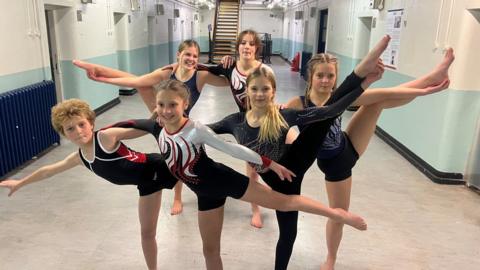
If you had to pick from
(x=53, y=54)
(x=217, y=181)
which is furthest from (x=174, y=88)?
(x=53, y=54)

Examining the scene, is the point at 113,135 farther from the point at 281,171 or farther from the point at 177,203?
the point at 177,203

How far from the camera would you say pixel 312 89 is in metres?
2.09

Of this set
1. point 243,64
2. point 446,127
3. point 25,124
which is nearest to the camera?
point 243,64

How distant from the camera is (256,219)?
3.10 metres

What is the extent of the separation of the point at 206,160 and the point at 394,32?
4.64 metres

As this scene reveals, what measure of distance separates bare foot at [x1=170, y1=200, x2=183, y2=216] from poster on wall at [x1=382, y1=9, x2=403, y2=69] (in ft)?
12.4

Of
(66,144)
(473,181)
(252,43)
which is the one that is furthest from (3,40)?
(473,181)

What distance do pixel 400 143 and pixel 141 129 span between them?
13.3 ft

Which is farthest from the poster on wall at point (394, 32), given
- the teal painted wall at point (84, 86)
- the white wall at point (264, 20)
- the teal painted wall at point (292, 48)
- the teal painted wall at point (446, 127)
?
the white wall at point (264, 20)

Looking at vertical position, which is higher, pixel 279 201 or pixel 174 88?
pixel 174 88

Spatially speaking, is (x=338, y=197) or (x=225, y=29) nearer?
(x=338, y=197)

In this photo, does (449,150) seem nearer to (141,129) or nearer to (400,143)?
(400,143)

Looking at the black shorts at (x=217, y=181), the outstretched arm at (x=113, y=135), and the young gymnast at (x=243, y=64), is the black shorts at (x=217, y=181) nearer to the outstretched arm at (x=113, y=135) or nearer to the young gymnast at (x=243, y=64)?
the outstretched arm at (x=113, y=135)

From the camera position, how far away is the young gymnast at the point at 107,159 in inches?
70.9
